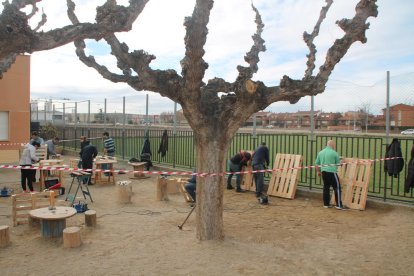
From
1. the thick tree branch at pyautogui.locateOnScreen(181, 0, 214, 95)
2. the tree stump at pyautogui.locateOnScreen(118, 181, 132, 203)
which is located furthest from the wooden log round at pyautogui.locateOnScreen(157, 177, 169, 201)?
the thick tree branch at pyautogui.locateOnScreen(181, 0, 214, 95)

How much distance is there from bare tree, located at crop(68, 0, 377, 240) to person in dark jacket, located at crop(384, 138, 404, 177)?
3.57 meters

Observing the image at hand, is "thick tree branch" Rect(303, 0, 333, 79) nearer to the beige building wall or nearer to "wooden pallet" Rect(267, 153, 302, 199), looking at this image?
"wooden pallet" Rect(267, 153, 302, 199)

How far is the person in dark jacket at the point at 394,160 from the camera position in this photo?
8977 mm

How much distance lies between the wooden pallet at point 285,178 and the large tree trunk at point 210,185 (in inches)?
173

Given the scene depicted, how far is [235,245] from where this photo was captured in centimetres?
641

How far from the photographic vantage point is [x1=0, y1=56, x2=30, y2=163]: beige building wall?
1788cm

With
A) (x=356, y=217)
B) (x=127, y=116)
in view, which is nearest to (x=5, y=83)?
(x=127, y=116)

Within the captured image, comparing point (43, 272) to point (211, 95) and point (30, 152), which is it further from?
point (30, 152)

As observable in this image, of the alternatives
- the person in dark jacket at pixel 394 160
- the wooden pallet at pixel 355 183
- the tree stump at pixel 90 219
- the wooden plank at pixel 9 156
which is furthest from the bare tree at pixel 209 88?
the wooden plank at pixel 9 156

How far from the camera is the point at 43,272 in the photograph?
17.9 ft

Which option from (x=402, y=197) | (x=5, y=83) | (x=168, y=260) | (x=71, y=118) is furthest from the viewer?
(x=71, y=118)

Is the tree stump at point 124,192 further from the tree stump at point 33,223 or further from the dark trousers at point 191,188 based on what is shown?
the tree stump at point 33,223

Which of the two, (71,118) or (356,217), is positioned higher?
(71,118)

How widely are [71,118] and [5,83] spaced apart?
23.6 ft
